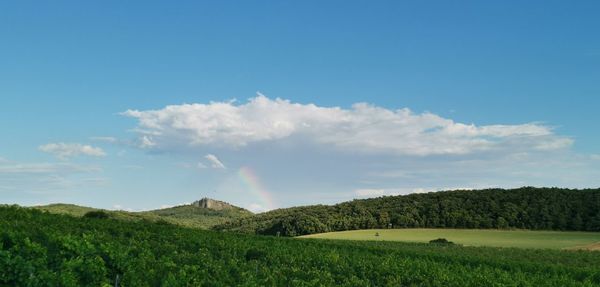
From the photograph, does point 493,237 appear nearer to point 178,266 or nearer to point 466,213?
point 466,213

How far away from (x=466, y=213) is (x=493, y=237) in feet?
60.4

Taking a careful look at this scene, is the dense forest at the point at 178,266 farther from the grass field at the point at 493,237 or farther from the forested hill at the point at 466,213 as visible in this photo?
the forested hill at the point at 466,213

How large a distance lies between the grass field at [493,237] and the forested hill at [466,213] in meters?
5.81

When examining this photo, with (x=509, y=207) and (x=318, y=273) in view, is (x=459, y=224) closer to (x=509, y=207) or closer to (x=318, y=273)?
(x=509, y=207)

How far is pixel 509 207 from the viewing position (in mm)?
107750

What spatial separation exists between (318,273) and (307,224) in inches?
3403

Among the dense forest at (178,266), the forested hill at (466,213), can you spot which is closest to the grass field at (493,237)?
the forested hill at (466,213)

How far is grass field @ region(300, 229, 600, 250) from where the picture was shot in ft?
262

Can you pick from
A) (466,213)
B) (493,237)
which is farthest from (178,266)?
(466,213)

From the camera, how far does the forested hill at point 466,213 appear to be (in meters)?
104

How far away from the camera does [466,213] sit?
107375 millimetres

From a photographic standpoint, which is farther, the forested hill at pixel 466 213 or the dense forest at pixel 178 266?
the forested hill at pixel 466 213

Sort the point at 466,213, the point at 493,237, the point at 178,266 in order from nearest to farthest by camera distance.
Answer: the point at 178,266 < the point at 493,237 < the point at 466,213

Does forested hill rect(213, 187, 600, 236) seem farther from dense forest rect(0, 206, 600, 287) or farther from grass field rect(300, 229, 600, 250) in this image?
dense forest rect(0, 206, 600, 287)
